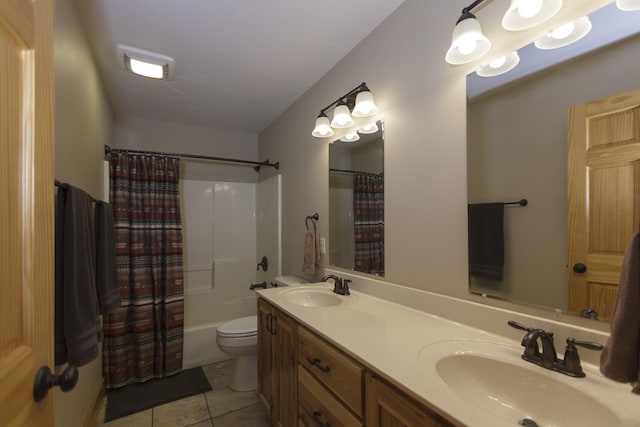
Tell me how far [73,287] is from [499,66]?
5.87 feet

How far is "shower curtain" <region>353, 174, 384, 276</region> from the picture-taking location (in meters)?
1.62

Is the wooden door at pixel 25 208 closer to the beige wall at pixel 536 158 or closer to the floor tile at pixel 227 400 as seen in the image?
the beige wall at pixel 536 158

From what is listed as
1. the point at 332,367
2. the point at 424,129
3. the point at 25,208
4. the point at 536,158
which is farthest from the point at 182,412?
the point at 536,158

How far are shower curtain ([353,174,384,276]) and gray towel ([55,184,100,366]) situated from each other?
134cm

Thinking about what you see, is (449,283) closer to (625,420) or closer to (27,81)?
(625,420)

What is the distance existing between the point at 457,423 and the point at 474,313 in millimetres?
600

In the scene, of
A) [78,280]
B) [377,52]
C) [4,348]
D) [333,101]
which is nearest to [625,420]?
[4,348]

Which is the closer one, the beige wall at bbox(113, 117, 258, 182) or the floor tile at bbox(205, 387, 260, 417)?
the floor tile at bbox(205, 387, 260, 417)

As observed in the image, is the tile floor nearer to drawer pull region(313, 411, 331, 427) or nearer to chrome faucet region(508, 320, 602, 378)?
drawer pull region(313, 411, 331, 427)

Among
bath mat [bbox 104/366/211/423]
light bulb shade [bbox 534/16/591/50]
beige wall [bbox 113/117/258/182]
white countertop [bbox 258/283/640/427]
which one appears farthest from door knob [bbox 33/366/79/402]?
beige wall [bbox 113/117/258/182]

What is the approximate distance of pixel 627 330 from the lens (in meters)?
0.54

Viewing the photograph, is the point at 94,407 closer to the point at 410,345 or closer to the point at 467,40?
the point at 410,345

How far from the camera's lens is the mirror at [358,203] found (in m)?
1.64

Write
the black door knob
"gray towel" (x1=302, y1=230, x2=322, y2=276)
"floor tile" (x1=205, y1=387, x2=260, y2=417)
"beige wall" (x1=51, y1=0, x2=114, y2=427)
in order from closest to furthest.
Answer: the black door knob < "beige wall" (x1=51, y1=0, x2=114, y2=427) < "floor tile" (x1=205, y1=387, x2=260, y2=417) < "gray towel" (x1=302, y1=230, x2=322, y2=276)
